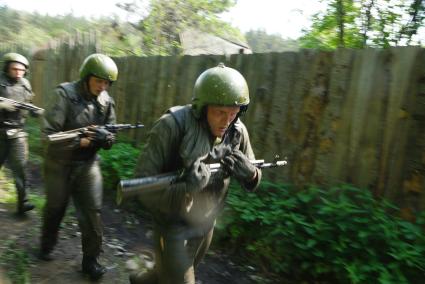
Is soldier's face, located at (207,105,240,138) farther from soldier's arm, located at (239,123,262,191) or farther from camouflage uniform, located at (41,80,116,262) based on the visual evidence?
camouflage uniform, located at (41,80,116,262)

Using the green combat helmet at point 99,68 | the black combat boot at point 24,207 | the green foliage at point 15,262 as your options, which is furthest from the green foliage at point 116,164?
the green combat helmet at point 99,68

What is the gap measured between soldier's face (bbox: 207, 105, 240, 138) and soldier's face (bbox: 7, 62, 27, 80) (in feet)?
13.3

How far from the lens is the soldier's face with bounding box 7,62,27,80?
213 inches

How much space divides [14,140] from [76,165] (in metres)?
2.06

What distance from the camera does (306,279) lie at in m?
3.95

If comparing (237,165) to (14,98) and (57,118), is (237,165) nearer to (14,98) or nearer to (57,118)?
(57,118)

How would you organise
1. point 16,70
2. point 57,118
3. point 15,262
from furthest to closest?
1. point 16,70
2. point 15,262
3. point 57,118

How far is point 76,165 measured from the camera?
3.80m

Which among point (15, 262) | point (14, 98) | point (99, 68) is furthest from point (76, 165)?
point (14, 98)

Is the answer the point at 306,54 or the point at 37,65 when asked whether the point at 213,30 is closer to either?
the point at 37,65

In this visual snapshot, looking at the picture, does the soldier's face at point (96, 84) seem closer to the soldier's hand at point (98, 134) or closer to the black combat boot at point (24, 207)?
the soldier's hand at point (98, 134)

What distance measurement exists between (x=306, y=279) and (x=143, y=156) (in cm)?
243

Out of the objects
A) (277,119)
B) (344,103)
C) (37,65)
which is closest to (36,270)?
(277,119)

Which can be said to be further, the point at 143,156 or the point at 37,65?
the point at 37,65
